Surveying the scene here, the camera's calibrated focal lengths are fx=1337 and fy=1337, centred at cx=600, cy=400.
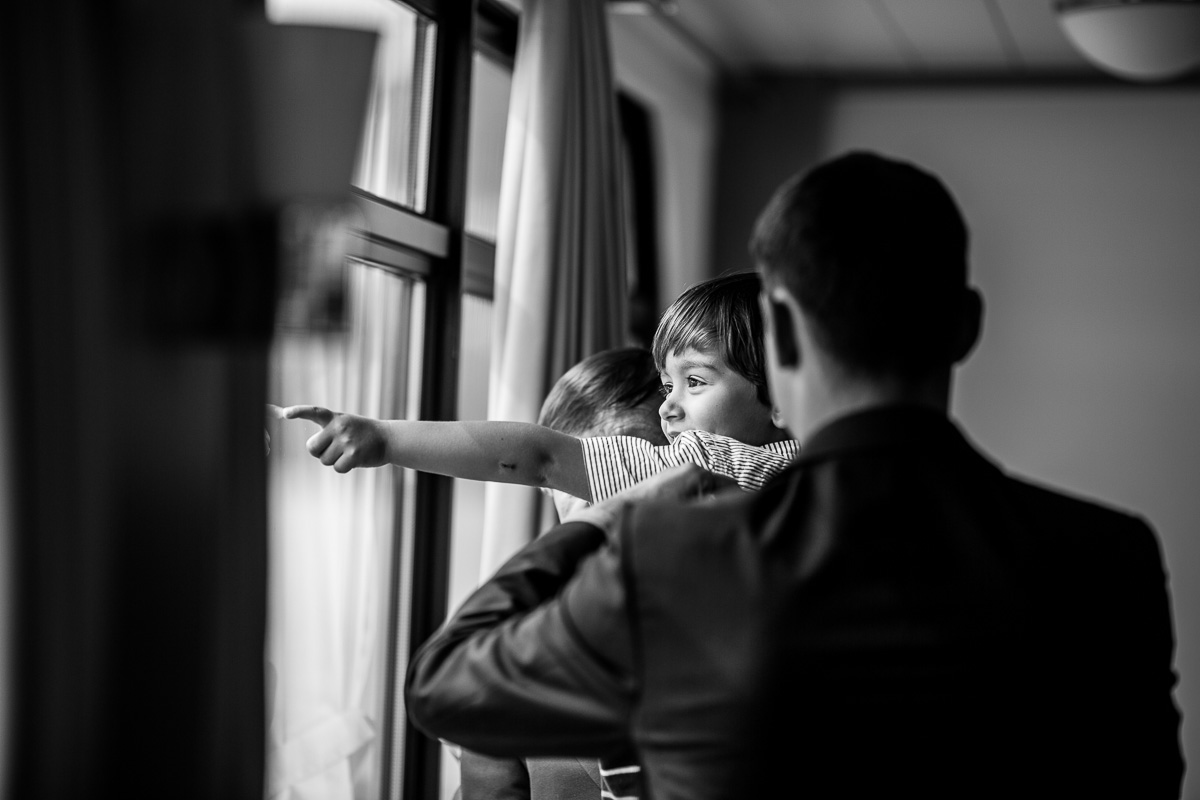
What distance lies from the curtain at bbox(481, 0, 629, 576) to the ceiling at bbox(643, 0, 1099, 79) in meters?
1.19

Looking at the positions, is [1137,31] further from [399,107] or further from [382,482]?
[382,482]

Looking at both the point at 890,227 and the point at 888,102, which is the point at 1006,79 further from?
the point at 890,227

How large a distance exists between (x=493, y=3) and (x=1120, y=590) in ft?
8.25

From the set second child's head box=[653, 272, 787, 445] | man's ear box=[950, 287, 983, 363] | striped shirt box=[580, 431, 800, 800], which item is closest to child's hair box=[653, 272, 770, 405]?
second child's head box=[653, 272, 787, 445]

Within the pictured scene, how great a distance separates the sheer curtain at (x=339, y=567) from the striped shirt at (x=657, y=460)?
0.78 m

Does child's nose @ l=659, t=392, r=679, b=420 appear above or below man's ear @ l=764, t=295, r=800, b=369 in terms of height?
below

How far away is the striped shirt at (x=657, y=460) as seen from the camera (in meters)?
1.32

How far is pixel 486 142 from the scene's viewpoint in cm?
325

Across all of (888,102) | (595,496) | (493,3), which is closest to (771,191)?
(888,102)

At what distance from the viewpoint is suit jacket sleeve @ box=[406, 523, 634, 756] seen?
2.76 ft

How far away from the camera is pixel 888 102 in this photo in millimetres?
5039

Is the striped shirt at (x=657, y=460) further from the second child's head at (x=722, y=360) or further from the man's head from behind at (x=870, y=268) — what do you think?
the man's head from behind at (x=870, y=268)

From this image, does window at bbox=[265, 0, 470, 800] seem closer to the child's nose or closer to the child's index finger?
the child's nose

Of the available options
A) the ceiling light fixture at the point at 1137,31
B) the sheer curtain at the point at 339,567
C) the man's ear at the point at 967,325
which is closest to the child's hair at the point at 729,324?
the man's ear at the point at 967,325
